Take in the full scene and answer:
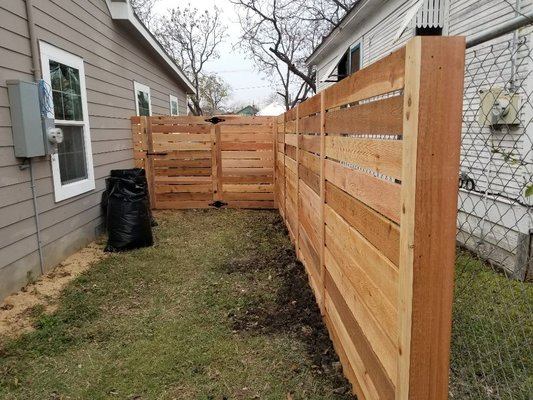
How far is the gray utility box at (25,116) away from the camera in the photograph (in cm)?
362

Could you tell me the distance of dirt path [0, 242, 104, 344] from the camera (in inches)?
121

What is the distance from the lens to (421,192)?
1.24m

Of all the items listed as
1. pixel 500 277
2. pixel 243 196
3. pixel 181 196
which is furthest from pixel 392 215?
pixel 181 196

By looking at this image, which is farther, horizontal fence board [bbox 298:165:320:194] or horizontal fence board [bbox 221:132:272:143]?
horizontal fence board [bbox 221:132:272:143]

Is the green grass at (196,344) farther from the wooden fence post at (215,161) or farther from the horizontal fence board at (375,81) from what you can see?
the wooden fence post at (215,161)

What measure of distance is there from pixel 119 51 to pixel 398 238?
6839 mm

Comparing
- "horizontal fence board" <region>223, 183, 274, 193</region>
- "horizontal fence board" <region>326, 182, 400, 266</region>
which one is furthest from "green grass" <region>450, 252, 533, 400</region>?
"horizontal fence board" <region>223, 183, 274, 193</region>

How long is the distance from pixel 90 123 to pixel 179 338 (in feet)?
12.4

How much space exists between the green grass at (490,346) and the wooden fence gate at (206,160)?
455cm

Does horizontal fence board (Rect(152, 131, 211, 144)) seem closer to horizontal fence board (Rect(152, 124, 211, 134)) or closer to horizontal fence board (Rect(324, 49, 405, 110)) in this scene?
horizontal fence board (Rect(152, 124, 211, 134))

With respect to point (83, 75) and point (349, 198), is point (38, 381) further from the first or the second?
point (83, 75)

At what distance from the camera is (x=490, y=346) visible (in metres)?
2.64

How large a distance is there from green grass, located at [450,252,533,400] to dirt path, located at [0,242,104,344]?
3.12 metres

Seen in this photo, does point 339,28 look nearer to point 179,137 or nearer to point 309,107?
point 179,137
